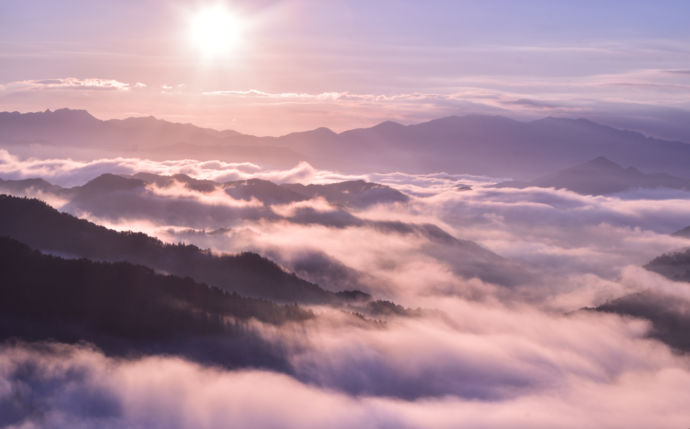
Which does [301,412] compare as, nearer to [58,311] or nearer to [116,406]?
[116,406]

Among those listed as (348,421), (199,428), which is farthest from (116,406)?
(348,421)

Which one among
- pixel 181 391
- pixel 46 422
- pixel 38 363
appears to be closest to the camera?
pixel 46 422

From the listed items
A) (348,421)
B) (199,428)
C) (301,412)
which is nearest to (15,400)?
(199,428)

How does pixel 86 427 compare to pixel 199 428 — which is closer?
pixel 86 427

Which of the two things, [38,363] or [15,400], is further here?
[38,363]

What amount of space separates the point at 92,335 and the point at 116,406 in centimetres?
2887

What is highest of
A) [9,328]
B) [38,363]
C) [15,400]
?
[9,328]

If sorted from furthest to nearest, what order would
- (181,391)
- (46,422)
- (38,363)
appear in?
(181,391) < (38,363) < (46,422)

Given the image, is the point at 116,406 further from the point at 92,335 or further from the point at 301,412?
the point at 301,412

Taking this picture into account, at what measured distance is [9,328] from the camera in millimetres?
185000

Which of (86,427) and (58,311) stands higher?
(58,311)

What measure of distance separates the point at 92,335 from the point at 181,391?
35680 mm

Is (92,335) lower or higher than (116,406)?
higher

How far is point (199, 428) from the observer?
7318 inches
